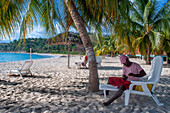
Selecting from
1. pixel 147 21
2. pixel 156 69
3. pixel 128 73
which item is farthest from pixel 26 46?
pixel 156 69

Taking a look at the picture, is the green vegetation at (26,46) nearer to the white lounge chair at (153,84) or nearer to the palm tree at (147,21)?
the white lounge chair at (153,84)

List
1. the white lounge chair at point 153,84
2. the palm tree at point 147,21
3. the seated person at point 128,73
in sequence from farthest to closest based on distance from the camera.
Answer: the palm tree at point 147,21 < the seated person at point 128,73 < the white lounge chair at point 153,84

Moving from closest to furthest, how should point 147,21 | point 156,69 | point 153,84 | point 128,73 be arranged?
point 153,84, point 156,69, point 128,73, point 147,21

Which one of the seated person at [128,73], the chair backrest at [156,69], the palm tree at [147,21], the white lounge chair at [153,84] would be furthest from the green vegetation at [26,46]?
the palm tree at [147,21]

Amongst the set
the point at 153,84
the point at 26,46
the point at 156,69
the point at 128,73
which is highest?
the point at 26,46

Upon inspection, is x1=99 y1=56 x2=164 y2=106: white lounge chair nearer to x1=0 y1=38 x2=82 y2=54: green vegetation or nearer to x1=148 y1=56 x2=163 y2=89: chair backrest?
x1=148 y1=56 x2=163 y2=89: chair backrest

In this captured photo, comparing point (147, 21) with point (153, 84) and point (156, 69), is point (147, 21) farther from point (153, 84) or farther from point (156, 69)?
point (153, 84)

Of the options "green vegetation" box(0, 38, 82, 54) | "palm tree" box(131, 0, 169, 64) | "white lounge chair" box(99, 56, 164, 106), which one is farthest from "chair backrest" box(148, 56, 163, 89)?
"palm tree" box(131, 0, 169, 64)

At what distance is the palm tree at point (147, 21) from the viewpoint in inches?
448

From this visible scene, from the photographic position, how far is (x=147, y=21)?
39.3ft

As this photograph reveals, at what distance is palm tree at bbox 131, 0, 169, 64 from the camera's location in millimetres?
11375

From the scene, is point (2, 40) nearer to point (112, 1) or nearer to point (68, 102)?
point (68, 102)

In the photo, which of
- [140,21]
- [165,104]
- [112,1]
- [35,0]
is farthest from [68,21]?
[140,21]

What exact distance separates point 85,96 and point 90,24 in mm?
2339
